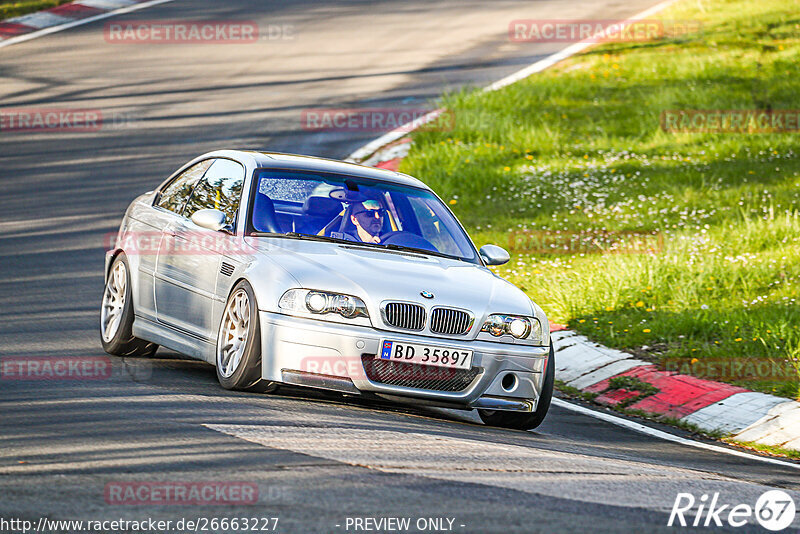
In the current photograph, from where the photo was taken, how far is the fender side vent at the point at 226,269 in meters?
8.04

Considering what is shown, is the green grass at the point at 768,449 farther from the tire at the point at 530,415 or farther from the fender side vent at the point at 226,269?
the fender side vent at the point at 226,269

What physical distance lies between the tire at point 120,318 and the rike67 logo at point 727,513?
180 inches

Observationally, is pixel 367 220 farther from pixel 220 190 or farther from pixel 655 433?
pixel 655 433

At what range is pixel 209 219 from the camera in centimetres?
827

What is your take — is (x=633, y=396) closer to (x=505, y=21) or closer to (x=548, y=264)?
(x=548, y=264)

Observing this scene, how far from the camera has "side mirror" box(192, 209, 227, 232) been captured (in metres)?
8.27

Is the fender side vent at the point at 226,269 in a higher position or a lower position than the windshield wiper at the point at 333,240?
lower

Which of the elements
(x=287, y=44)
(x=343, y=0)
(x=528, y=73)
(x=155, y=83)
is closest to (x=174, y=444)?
(x=155, y=83)

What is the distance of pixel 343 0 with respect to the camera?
31.8 m

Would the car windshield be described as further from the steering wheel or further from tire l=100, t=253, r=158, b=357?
tire l=100, t=253, r=158, b=357

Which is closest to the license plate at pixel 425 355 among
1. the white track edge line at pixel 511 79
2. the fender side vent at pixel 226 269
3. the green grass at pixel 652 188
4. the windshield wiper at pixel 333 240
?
the windshield wiper at pixel 333 240

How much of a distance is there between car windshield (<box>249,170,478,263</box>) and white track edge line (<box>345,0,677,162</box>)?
869 centimetres

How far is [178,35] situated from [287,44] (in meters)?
2.43

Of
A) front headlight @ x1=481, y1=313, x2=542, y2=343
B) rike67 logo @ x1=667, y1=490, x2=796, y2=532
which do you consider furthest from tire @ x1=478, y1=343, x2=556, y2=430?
rike67 logo @ x1=667, y1=490, x2=796, y2=532
